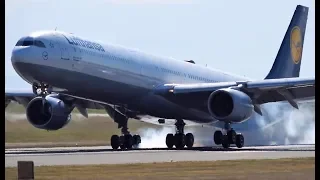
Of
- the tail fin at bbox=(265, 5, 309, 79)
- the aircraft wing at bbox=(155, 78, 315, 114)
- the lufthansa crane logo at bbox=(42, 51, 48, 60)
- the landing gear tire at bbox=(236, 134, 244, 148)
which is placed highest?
the tail fin at bbox=(265, 5, 309, 79)

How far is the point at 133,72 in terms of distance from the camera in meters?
43.5

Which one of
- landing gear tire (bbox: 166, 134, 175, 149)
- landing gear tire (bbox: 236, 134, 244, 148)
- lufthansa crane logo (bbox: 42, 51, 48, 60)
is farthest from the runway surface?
landing gear tire (bbox: 166, 134, 175, 149)

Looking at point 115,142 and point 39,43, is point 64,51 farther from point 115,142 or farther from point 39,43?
point 115,142

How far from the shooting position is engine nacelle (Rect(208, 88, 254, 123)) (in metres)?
41.2

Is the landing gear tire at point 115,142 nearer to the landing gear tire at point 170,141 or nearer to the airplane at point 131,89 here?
the airplane at point 131,89

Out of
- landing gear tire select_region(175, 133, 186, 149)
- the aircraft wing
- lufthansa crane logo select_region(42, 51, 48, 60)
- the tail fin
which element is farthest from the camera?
the tail fin

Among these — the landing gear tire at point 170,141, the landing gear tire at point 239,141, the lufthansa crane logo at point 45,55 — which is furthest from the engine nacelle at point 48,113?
the landing gear tire at point 239,141

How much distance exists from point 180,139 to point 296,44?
11.6m

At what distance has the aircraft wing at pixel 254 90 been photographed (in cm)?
4231

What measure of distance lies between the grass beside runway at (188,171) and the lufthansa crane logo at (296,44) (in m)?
24.0

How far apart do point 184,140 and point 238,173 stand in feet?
74.4

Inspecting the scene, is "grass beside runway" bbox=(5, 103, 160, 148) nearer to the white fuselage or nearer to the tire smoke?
the tire smoke

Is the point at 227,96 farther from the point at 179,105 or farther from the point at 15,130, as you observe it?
the point at 15,130
